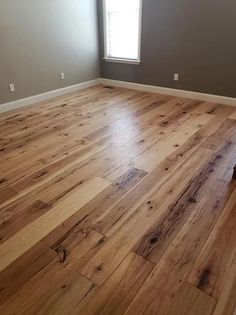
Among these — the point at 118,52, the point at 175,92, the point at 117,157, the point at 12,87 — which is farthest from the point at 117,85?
the point at 117,157

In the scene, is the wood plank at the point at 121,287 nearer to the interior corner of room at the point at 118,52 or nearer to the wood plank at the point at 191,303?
the wood plank at the point at 191,303

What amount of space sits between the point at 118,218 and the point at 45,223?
486mm


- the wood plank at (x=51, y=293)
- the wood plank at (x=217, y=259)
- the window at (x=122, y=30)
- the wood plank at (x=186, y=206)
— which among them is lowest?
the wood plank at (x=186, y=206)

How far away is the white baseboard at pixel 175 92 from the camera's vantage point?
13.0 ft

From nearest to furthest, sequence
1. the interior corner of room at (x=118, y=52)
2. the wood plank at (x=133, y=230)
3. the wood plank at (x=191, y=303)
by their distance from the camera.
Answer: the wood plank at (x=191, y=303), the wood plank at (x=133, y=230), the interior corner of room at (x=118, y=52)

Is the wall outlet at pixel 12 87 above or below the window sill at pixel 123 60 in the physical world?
below

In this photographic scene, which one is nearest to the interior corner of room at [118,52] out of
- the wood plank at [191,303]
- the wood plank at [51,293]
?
the wood plank at [51,293]

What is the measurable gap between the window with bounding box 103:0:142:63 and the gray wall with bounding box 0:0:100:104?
9.6 inches

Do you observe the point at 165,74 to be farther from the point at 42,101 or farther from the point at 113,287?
the point at 113,287

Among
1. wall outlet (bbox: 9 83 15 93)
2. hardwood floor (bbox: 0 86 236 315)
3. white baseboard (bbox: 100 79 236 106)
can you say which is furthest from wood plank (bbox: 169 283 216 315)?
wall outlet (bbox: 9 83 15 93)

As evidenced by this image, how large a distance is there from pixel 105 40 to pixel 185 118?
239 cm

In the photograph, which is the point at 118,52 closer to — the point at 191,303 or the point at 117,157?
the point at 117,157

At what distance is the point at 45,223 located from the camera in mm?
1701

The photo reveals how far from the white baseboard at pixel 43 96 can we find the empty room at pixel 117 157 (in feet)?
0.07
